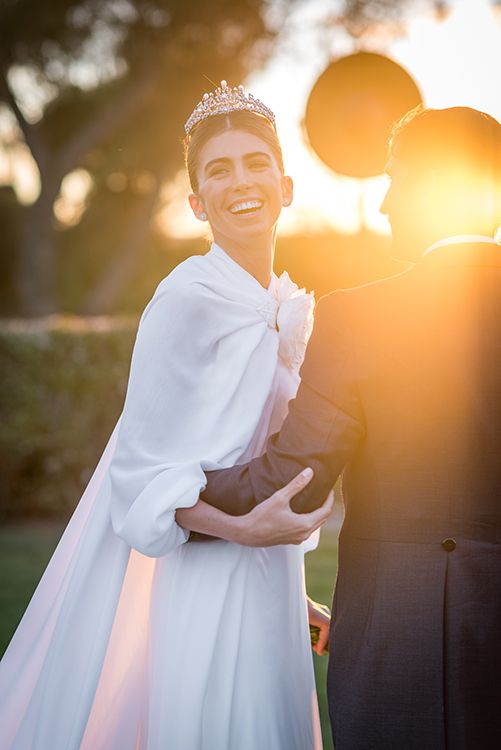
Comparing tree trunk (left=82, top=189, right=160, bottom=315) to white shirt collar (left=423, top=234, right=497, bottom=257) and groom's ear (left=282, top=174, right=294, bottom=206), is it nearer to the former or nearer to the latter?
groom's ear (left=282, top=174, right=294, bottom=206)

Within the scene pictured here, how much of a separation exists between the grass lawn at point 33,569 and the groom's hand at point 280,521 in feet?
8.30

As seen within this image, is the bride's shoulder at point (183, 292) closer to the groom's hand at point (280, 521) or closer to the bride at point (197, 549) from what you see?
the bride at point (197, 549)

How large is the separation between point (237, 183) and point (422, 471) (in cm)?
110

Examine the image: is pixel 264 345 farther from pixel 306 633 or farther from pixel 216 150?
pixel 306 633

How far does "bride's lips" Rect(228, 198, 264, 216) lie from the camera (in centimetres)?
292

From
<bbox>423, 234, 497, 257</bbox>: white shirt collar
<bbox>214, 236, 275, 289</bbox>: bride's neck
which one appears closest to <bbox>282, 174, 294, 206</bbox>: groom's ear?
<bbox>214, 236, 275, 289</bbox>: bride's neck

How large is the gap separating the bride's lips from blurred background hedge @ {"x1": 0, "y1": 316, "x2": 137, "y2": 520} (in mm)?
6688

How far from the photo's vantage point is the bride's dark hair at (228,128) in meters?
2.93

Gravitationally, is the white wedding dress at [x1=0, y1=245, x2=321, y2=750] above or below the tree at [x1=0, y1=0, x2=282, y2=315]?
below

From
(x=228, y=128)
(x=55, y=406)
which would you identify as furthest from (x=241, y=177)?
(x=55, y=406)

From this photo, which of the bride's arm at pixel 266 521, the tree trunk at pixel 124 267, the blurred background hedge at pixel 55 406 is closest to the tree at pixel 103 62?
the tree trunk at pixel 124 267

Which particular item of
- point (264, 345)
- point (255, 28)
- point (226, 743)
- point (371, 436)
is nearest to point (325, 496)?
point (371, 436)

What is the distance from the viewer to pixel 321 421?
92.4 inches

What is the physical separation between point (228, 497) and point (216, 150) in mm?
1064
